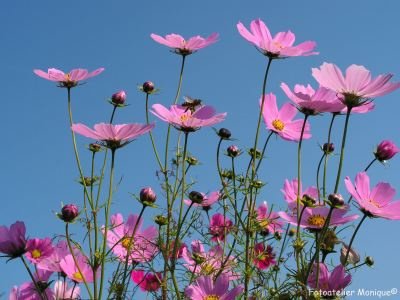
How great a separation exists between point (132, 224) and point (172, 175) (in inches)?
6.2

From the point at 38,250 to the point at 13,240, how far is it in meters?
0.10

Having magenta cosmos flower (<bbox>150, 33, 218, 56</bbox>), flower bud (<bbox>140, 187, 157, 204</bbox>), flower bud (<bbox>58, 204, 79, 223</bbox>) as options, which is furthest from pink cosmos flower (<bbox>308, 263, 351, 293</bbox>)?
magenta cosmos flower (<bbox>150, 33, 218, 56</bbox>)

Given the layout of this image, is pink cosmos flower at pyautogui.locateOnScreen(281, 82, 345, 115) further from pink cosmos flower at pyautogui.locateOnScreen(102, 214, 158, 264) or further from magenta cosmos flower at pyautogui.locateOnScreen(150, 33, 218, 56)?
pink cosmos flower at pyautogui.locateOnScreen(102, 214, 158, 264)

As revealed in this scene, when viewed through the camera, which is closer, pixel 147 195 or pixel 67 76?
pixel 147 195

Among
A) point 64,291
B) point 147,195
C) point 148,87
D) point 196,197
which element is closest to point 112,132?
point 147,195

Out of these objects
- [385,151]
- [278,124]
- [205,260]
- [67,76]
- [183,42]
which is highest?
[183,42]

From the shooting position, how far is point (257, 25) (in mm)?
1428

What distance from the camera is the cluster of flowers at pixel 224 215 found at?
116 centimetres

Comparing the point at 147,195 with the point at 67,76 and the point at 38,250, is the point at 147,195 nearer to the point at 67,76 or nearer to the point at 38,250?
the point at 38,250

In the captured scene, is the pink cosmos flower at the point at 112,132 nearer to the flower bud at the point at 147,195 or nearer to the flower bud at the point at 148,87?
the flower bud at the point at 147,195

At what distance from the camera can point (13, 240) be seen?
1.29 meters

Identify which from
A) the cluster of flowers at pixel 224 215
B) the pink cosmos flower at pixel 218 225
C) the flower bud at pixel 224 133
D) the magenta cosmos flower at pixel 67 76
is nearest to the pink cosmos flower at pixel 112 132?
the cluster of flowers at pixel 224 215

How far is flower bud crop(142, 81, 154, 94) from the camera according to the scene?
5.54 feet

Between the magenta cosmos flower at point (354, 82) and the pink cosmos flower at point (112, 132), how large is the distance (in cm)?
34
